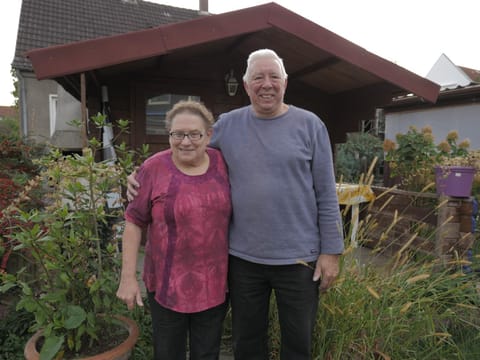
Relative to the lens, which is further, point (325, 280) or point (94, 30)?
point (94, 30)

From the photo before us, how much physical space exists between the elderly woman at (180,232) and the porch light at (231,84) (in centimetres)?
379

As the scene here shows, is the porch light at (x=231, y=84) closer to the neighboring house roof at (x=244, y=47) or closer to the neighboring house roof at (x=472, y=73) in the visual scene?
the neighboring house roof at (x=244, y=47)

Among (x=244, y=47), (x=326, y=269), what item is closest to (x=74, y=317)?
(x=326, y=269)

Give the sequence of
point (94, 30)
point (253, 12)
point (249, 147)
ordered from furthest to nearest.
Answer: point (94, 30) → point (253, 12) → point (249, 147)

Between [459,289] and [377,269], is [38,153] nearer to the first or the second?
[377,269]

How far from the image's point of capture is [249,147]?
177 centimetres

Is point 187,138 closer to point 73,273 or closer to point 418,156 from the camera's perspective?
point 73,273

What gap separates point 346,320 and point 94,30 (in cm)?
1257

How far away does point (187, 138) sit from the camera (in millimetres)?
1671

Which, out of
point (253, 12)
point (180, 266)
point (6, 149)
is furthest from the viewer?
point (6, 149)

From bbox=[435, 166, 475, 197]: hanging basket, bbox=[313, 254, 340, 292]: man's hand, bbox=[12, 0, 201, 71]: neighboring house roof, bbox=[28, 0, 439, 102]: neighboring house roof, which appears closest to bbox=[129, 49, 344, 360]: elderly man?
bbox=[313, 254, 340, 292]: man's hand

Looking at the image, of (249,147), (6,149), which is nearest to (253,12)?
(249,147)

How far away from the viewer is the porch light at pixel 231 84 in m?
5.39

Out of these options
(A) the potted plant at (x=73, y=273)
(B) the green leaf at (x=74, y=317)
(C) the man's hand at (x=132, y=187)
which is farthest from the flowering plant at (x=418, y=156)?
(B) the green leaf at (x=74, y=317)
